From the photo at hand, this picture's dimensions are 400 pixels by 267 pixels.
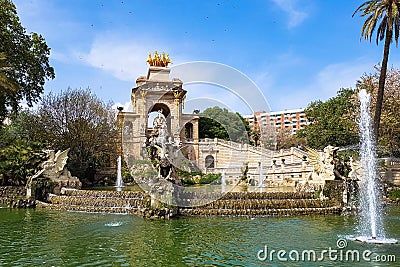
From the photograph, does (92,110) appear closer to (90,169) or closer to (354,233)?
(90,169)

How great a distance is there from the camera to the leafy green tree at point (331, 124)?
39969 millimetres

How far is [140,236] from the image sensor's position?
8344 mm

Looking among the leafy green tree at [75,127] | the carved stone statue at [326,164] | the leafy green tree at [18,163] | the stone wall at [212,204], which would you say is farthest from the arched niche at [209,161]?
the stone wall at [212,204]

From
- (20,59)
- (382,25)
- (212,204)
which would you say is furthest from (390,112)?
(20,59)

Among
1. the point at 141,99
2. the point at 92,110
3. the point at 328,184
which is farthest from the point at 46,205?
the point at 141,99

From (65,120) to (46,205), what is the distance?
478 inches

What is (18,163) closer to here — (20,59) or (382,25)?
(20,59)

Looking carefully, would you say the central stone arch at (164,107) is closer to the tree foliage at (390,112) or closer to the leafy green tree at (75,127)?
the leafy green tree at (75,127)

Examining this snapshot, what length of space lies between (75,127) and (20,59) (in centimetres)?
549

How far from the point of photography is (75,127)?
24859mm

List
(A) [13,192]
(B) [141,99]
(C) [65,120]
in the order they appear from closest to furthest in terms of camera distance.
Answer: (A) [13,192], (C) [65,120], (B) [141,99]

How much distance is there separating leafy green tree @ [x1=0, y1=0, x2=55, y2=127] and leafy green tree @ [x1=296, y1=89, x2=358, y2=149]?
29.0m

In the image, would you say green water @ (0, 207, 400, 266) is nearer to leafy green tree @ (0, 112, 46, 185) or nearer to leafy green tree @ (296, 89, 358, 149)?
leafy green tree @ (0, 112, 46, 185)

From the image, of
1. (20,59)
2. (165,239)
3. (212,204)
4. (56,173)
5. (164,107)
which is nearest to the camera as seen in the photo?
(165,239)
